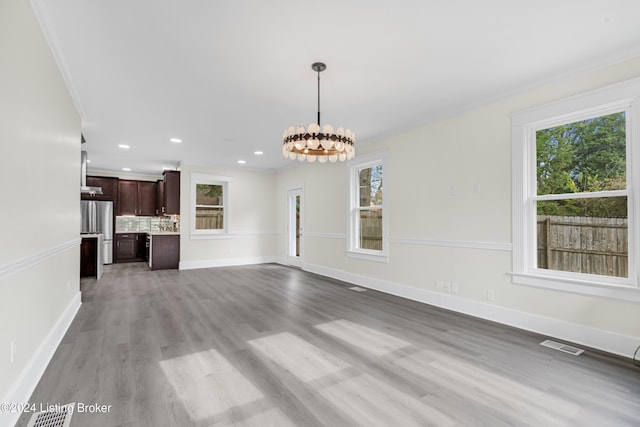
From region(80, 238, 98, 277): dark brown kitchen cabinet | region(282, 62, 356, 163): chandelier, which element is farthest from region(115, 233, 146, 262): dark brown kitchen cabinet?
region(282, 62, 356, 163): chandelier

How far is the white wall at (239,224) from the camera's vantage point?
772 centimetres

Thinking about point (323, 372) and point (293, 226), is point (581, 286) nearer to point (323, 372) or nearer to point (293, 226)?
point (323, 372)

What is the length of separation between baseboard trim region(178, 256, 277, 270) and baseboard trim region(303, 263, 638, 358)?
4.20 m

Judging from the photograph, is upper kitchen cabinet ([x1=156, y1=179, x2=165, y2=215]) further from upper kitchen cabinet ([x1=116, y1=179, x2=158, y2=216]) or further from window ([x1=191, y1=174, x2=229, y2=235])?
window ([x1=191, y1=174, x2=229, y2=235])

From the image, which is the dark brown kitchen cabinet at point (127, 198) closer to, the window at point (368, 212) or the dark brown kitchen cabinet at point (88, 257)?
the dark brown kitchen cabinet at point (88, 257)

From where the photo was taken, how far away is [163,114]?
4320mm

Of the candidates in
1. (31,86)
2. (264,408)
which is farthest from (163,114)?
(264,408)

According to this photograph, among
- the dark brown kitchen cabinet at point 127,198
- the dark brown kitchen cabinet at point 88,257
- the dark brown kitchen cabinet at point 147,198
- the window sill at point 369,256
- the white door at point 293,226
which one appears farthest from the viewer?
the dark brown kitchen cabinet at point 147,198

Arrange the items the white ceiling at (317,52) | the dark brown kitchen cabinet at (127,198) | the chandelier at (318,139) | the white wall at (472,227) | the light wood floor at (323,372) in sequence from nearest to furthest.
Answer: the light wood floor at (323,372) < the white ceiling at (317,52) < the white wall at (472,227) < the chandelier at (318,139) < the dark brown kitchen cabinet at (127,198)

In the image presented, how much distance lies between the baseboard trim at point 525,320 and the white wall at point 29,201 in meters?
4.20

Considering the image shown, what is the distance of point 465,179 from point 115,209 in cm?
900

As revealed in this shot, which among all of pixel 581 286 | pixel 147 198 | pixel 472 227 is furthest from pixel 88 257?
pixel 581 286

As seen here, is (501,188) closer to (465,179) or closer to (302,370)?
(465,179)

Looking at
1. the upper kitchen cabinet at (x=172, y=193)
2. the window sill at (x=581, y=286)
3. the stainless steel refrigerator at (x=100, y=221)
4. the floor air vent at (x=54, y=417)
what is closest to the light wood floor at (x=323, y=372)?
the floor air vent at (x=54, y=417)
